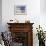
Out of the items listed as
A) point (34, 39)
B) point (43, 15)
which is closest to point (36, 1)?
point (43, 15)

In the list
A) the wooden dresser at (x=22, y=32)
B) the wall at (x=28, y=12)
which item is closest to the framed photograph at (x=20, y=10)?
the wall at (x=28, y=12)

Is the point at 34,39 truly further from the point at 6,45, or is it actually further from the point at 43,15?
the point at 6,45

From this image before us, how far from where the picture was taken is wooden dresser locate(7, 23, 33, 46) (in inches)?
214

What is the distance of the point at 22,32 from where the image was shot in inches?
217

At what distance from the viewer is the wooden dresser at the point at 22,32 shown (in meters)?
5.43

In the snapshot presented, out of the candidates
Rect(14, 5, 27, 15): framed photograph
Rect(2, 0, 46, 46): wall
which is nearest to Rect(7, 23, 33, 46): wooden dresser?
Rect(2, 0, 46, 46): wall

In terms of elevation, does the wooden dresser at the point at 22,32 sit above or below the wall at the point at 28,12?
below

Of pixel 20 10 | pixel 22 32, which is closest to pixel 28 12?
pixel 20 10

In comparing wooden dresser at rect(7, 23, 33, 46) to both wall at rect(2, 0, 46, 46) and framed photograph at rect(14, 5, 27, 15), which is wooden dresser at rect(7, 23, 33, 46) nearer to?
wall at rect(2, 0, 46, 46)

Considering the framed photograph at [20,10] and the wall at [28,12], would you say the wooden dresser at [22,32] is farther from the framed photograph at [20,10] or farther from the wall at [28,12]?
the framed photograph at [20,10]

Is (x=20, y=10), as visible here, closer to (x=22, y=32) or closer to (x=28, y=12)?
(x=28, y=12)

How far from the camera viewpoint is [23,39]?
5.61 metres

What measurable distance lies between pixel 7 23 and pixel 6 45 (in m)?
1.40

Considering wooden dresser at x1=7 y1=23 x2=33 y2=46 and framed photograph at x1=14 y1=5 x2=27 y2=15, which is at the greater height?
framed photograph at x1=14 y1=5 x2=27 y2=15
